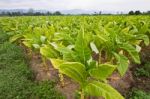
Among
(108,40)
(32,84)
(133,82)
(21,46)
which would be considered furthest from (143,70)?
(21,46)

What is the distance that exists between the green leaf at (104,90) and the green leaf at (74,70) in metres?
0.17

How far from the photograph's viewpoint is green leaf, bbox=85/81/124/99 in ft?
11.3

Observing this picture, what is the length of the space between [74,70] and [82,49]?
30 cm

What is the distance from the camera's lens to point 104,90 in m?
3.46

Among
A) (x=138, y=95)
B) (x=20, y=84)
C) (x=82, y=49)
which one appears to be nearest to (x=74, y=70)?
(x=82, y=49)

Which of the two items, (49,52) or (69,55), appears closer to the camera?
(69,55)

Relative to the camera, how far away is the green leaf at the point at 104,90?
3436 mm

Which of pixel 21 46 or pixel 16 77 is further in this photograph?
pixel 21 46

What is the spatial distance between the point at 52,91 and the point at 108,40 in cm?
122

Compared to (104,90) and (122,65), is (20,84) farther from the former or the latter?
(104,90)

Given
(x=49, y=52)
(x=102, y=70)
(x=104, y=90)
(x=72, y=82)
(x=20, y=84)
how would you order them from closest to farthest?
1. (x=104, y=90)
2. (x=102, y=70)
3. (x=49, y=52)
4. (x=72, y=82)
5. (x=20, y=84)

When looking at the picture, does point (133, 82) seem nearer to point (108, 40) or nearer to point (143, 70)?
point (143, 70)

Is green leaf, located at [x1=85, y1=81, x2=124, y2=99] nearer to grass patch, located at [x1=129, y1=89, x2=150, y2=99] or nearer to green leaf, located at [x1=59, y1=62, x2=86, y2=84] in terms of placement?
green leaf, located at [x1=59, y1=62, x2=86, y2=84]

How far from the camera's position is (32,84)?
5617 mm
